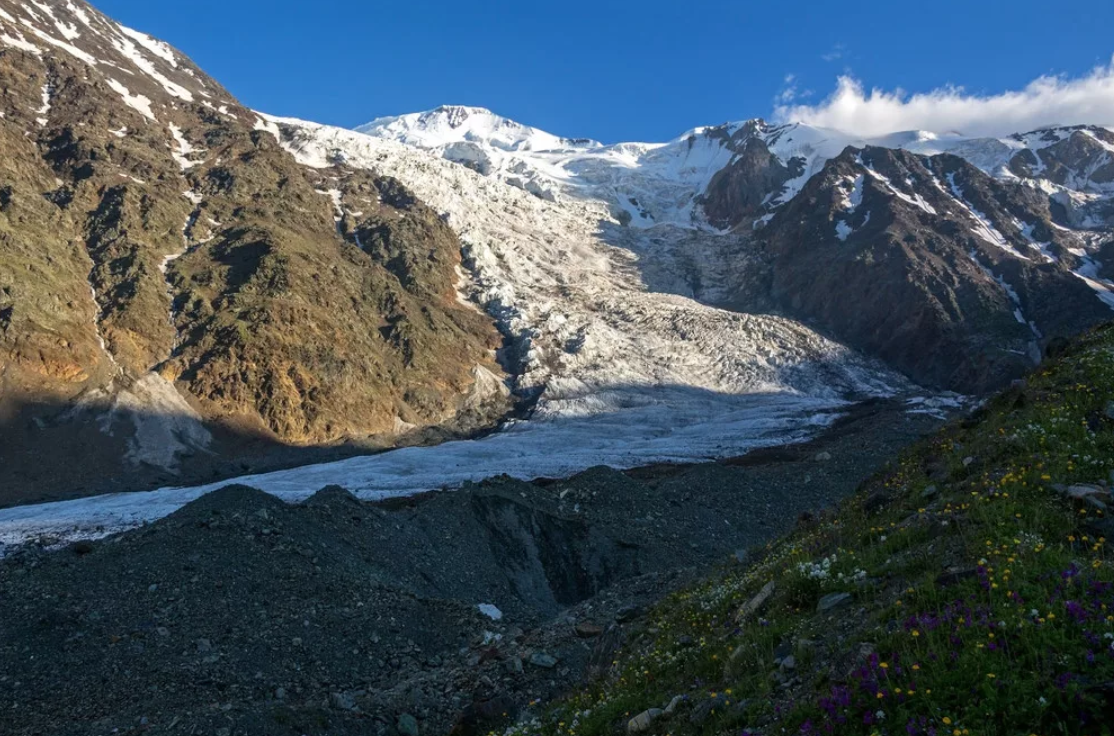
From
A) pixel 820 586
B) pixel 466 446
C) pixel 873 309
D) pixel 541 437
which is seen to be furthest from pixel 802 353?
pixel 820 586

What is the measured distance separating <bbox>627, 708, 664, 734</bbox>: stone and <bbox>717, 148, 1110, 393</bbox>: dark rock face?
371 feet

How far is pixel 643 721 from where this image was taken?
698 centimetres

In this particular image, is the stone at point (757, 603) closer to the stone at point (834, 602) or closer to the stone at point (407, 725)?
the stone at point (834, 602)

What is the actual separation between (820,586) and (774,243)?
171 meters

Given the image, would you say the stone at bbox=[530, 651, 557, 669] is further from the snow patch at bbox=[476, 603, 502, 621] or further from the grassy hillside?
the snow patch at bbox=[476, 603, 502, 621]

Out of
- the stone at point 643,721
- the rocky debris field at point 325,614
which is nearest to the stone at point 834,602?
the stone at point 643,721

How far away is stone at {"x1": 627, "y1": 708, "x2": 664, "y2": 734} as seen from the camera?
6.94m

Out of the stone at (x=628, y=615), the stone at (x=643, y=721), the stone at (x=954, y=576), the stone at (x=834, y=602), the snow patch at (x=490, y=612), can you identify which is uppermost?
the stone at (x=954, y=576)

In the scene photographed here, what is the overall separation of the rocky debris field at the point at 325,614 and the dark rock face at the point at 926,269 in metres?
98.1

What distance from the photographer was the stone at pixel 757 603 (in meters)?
8.36

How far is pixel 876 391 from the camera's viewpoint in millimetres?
107438

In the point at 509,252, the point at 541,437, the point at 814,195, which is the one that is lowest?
the point at 541,437

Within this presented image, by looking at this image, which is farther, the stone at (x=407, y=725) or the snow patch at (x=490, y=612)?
the snow patch at (x=490, y=612)

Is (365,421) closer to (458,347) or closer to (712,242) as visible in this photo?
(458,347)
